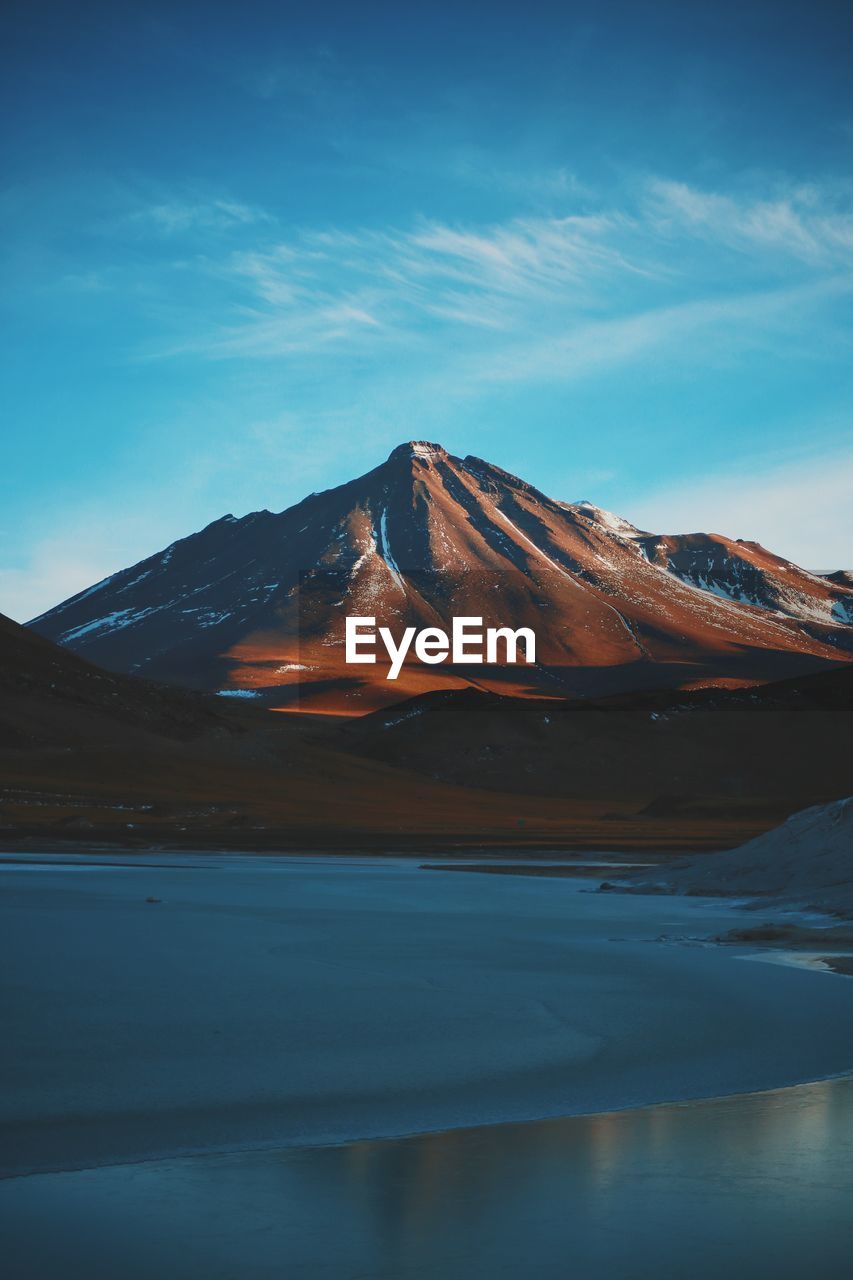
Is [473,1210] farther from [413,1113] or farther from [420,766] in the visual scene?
[420,766]

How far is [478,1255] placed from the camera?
17.6ft

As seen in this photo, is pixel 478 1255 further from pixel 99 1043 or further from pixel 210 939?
pixel 210 939

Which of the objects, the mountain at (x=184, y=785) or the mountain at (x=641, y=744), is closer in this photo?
the mountain at (x=184, y=785)

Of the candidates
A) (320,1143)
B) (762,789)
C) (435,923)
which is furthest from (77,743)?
(320,1143)

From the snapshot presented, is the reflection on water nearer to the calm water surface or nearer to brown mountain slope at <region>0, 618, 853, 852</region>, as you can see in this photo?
the calm water surface

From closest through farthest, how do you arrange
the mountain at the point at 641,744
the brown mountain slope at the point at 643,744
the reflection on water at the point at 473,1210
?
the reflection on water at the point at 473,1210
the mountain at the point at 641,744
the brown mountain slope at the point at 643,744

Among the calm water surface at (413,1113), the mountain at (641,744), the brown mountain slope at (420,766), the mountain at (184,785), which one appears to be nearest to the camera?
the calm water surface at (413,1113)

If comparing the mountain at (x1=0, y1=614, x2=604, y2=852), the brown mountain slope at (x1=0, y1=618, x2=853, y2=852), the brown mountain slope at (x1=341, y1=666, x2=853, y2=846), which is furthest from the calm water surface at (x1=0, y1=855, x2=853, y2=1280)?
the brown mountain slope at (x1=341, y1=666, x2=853, y2=846)

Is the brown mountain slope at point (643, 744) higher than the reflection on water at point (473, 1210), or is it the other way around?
the brown mountain slope at point (643, 744)

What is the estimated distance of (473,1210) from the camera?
5910mm

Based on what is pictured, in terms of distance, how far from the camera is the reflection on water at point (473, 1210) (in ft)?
17.3

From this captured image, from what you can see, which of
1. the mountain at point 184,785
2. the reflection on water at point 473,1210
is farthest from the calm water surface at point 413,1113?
the mountain at point 184,785

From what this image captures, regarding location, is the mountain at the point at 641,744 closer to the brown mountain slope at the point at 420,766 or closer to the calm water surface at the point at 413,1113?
the brown mountain slope at the point at 420,766

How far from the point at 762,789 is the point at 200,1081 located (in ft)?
285
